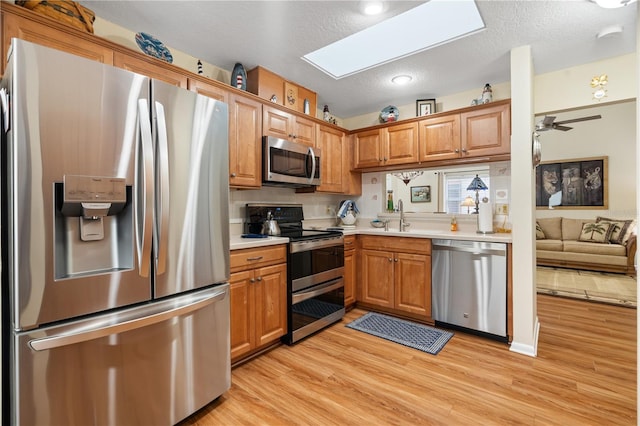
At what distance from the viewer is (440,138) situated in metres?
3.19

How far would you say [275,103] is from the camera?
2861 millimetres

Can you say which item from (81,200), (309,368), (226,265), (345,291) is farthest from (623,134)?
(81,200)

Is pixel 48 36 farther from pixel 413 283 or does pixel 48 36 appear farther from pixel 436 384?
pixel 413 283

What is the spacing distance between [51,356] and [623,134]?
800 centimetres

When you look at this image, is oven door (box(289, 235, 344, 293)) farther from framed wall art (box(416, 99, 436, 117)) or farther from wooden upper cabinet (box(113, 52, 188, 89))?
framed wall art (box(416, 99, 436, 117))

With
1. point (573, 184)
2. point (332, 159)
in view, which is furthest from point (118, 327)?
point (573, 184)

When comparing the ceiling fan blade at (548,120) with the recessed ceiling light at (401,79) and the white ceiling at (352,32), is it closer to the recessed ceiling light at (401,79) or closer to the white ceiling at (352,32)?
the white ceiling at (352,32)

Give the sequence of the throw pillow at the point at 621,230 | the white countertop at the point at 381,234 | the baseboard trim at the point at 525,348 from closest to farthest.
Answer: the white countertop at the point at 381,234, the baseboard trim at the point at 525,348, the throw pillow at the point at 621,230

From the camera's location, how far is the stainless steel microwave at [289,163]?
275 cm

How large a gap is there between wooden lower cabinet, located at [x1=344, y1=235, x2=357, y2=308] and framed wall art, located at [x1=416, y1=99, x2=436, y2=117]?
62.0 inches

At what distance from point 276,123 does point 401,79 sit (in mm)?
1316

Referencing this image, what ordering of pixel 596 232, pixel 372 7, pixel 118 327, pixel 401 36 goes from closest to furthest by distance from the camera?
pixel 118 327
pixel 372 7
pixel 401 36
pixel 596 232

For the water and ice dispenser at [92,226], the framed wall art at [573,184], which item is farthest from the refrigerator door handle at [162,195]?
the framed wall art at [573,184]

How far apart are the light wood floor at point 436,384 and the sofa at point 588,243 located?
291cm
